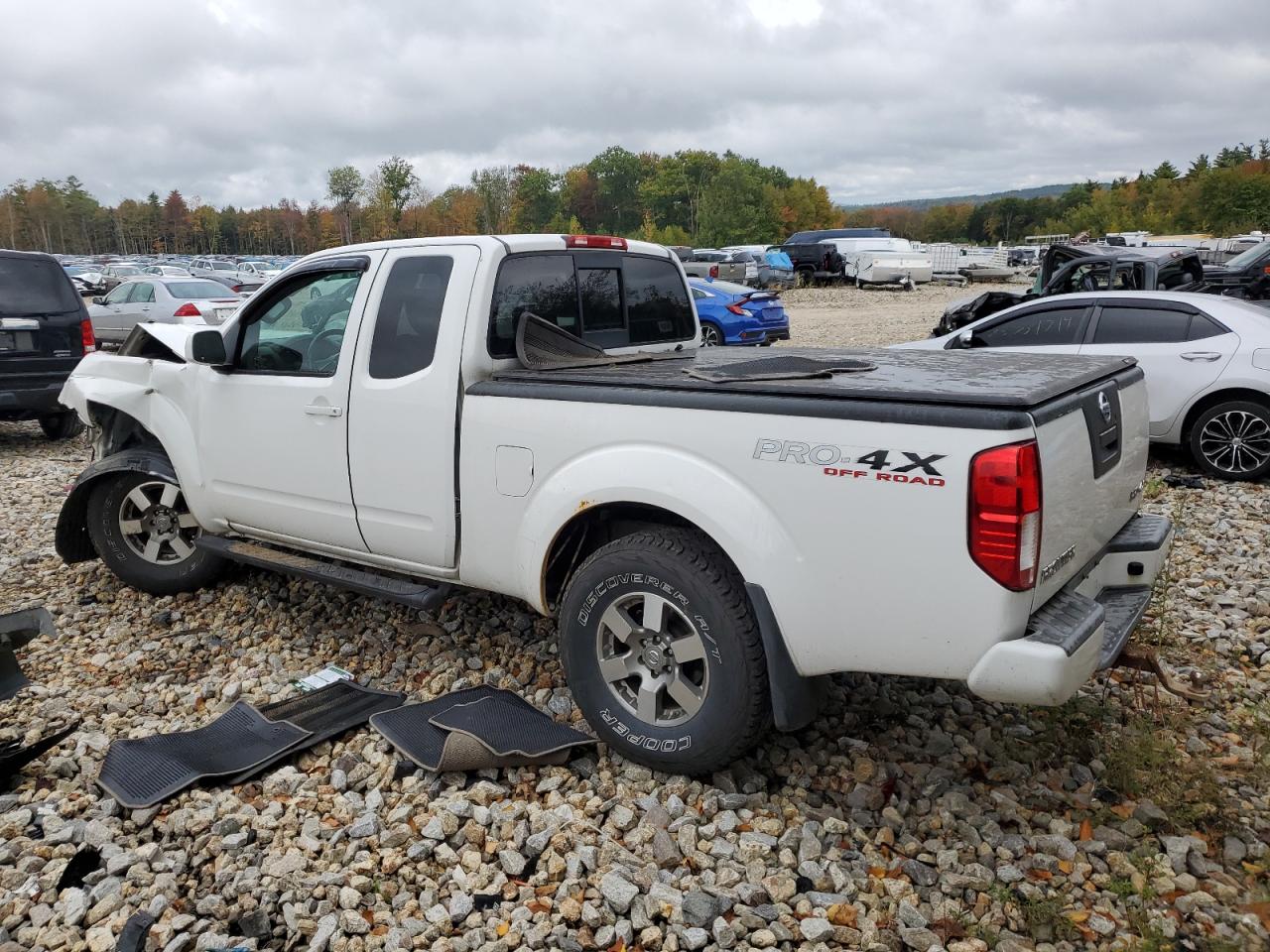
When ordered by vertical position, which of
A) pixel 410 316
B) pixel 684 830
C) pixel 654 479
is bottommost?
pixel 684 830

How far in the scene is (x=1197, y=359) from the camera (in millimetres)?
7977

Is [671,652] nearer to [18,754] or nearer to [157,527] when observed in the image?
[18,754]

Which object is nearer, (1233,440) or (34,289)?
(1233,440)

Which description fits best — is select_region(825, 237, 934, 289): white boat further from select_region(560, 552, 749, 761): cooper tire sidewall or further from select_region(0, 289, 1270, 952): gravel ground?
select_region(560, 552, 749, 761): cooper tire sidewall

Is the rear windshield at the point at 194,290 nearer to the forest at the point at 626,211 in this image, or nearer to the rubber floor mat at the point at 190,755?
the rubber floor mat at the point at 190,755

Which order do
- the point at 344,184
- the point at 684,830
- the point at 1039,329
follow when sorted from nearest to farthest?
the point at 684,830 < the point at 1039,329 < the point at 344,184

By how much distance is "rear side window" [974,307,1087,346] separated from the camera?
28.6 ft

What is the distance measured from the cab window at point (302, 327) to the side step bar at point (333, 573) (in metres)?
0.95

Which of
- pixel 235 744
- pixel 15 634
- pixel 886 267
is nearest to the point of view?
pixel 235 744

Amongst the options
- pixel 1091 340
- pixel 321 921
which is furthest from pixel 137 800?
pixel 1091 340

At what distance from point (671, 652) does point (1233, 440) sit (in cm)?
672

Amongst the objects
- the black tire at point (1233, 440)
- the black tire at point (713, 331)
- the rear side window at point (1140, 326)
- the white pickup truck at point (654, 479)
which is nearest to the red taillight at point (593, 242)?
the white pickup truck at point (654, 479)

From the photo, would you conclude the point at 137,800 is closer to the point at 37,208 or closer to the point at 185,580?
the point at 185,580

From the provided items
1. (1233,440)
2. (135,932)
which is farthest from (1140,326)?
(135,932)
